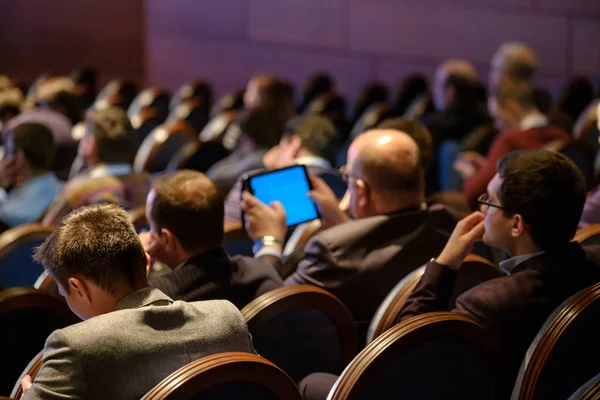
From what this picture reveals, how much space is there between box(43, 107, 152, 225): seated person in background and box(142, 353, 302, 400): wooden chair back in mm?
2518

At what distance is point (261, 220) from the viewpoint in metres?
3.13

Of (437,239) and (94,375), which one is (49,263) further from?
(437,239)

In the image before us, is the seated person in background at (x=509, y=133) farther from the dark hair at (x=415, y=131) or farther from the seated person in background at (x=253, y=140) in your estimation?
the seated person in background at (x=253, y=140)

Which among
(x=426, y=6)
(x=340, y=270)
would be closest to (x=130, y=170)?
(x=340, y=270)

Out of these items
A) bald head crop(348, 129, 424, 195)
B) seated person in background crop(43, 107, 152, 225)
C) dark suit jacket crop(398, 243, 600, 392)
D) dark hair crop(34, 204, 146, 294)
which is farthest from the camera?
seated person in background crop(43, 107, 152, 225)

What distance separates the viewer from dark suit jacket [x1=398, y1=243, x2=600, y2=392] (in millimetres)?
2209

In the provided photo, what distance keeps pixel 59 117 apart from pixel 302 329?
168 inches

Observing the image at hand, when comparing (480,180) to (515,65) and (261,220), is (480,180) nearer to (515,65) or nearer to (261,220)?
(261,220)

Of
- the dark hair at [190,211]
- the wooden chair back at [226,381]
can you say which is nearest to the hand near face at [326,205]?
the dark hair at [190,211]

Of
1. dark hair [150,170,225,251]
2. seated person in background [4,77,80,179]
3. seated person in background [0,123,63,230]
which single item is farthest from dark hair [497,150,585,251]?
seated person in background [4,77,80,179]

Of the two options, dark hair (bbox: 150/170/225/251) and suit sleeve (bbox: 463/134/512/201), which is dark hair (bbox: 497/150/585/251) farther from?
suit sleeve (bbox: 463/134/512/201)

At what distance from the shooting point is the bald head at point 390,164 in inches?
119

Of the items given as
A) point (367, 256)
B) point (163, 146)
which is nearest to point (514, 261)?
point (367, 256)

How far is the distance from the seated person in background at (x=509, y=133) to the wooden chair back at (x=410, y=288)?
6.30 ft
